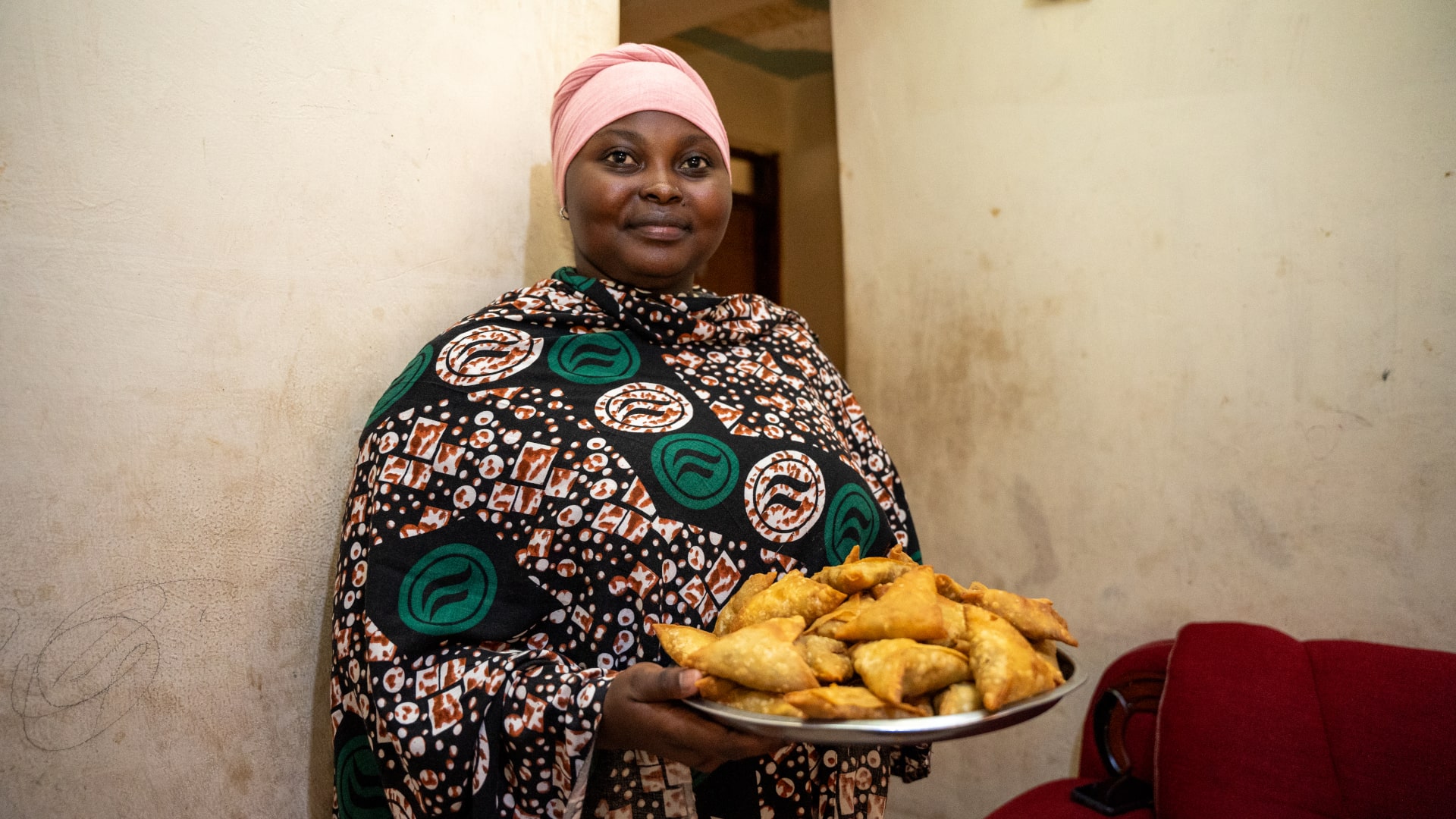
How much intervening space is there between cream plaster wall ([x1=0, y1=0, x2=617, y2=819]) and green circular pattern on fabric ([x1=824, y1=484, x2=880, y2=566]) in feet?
2.29

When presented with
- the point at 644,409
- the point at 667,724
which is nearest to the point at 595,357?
the point at 644,409

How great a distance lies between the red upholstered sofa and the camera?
1.39 meters

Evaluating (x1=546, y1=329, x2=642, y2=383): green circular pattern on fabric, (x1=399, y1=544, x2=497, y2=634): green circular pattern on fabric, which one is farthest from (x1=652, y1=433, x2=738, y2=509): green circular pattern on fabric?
(x1=399, y1=544, x2=497, y2=634): green circular pattern on fabric

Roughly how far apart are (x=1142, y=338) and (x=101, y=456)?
5.90 ft

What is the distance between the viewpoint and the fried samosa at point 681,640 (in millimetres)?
910

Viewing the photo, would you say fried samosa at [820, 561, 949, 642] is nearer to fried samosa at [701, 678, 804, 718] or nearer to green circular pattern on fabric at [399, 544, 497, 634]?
fried samosa at [701, 678, 804, 718]

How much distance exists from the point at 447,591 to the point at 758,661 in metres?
0.45

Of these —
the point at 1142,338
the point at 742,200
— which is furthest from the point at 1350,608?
the point at 742,200

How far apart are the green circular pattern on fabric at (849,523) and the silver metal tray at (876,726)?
44 cm

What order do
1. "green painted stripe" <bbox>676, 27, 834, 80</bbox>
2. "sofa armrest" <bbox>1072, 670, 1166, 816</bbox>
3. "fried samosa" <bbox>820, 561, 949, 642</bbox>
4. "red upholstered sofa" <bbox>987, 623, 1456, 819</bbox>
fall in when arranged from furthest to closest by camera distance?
"green painted stripe" <bbox>676, 27, 834, 80</bbox>, "sofa armrest" <bbox>1072, 670, 1166, 816</bbox>, "red upholstered sofa" <bbox>987, 623, 1456, 819</bbox>, "fried samosa" <bbox>820, 561, 949, 642</bbox>

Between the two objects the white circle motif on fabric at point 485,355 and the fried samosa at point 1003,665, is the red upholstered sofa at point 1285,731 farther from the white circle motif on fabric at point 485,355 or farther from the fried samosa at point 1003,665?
the white circle motif on fabric at point 485,355

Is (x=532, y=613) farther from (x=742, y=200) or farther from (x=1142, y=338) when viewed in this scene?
(x=742, y=200)

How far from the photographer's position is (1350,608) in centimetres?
161

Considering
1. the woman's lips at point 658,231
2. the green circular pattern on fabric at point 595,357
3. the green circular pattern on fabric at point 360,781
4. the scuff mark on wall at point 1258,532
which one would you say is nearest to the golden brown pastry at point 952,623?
the green circular pattern on fabric at point 595,357
